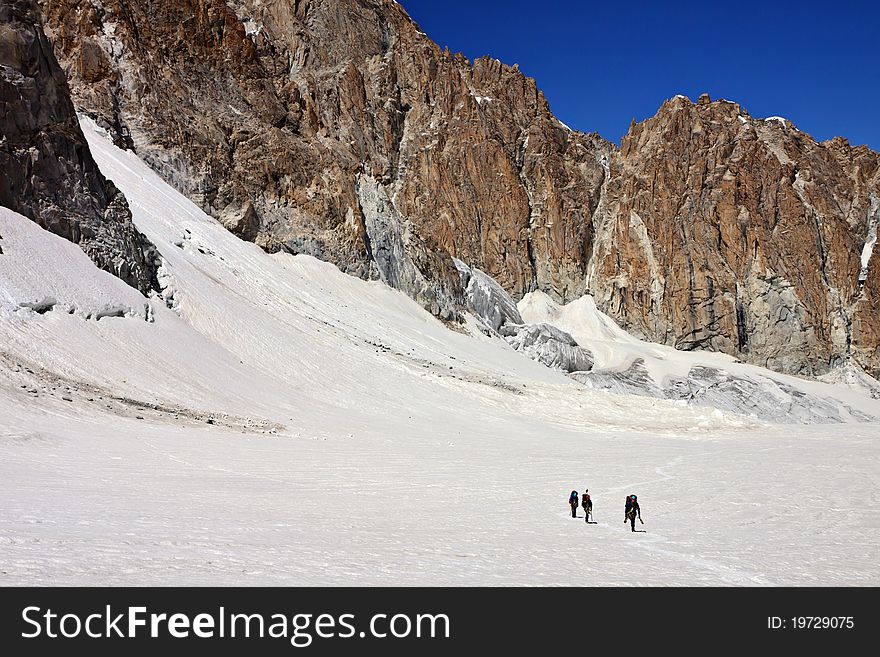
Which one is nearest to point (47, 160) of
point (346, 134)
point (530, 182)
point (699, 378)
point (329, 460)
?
point (329, 460)

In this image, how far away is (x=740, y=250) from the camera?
74.0m

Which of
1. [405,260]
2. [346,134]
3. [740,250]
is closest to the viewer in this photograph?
[405,260]

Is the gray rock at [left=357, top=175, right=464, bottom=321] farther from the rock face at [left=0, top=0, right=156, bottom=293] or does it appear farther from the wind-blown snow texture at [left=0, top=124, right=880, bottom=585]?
the rock face at [left=0, top=0, right=156, bottom=293]

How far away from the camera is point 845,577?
300 inches

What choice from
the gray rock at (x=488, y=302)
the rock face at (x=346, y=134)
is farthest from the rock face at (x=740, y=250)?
the gray rock at (x=488, y=302)

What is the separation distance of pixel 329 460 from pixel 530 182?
68.5 meters

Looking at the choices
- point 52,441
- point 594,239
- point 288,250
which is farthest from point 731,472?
point 594,239

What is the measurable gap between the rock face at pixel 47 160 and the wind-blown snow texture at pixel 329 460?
1649 millimetres
